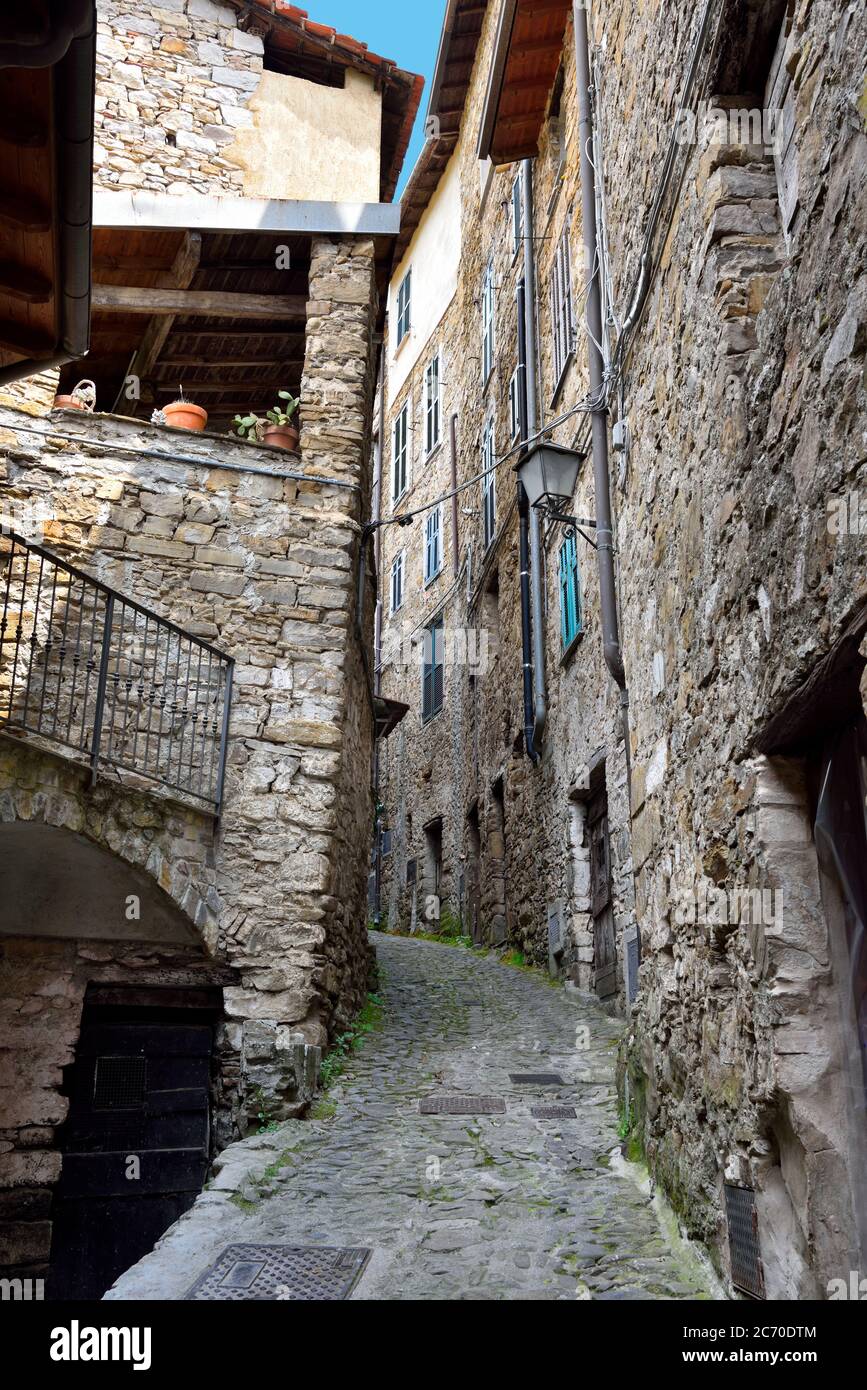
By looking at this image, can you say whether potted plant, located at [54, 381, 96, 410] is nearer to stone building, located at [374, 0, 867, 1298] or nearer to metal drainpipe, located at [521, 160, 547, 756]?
stone building, located at [374, 0, 867, 1298]

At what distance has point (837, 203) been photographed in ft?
7.61

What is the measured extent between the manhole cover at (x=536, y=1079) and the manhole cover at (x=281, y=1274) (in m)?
2.39

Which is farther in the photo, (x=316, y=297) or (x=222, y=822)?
(x=316, y=297)

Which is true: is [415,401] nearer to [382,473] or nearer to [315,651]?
[382,473]

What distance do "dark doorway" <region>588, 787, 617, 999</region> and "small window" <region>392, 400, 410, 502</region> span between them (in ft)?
38.5

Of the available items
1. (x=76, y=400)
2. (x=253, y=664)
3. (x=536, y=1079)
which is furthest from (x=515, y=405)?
(x=536, y=1079)

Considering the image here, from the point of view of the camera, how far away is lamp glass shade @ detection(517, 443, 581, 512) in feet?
22.9

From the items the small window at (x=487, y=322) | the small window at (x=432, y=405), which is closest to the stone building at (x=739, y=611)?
the small window at (x=487, y=322)

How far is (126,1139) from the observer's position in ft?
19.6

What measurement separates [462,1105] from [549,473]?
3.90 m

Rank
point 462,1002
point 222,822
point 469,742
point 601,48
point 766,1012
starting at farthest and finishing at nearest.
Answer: point 469,742 → point 462,1002 → point 601,48 → point 222,822 → point 766,1012

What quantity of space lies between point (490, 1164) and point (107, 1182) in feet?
7.81

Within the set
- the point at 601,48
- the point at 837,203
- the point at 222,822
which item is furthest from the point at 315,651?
the point at 837,203

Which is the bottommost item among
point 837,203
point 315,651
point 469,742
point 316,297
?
point 837,203
